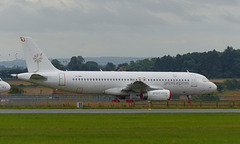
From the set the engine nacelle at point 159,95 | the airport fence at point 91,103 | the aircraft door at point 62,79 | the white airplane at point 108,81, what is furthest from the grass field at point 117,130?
the engine nacelle at point 159,95

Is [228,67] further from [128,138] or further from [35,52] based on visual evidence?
[128,138]

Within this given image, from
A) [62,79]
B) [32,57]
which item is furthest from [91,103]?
[32,57]

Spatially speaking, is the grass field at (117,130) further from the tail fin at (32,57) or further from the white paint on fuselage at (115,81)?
the tail fin at (32,57)

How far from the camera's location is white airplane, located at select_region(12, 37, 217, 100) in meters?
53.8

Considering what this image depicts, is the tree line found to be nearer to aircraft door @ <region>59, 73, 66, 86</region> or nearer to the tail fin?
aircraft door @ <region>59, 73, 66, 86</region>

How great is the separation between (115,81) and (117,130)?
29.9 m

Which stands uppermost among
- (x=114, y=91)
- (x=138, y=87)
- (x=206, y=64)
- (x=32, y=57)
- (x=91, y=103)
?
(x=206, y=64)

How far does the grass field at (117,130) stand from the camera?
22875 mm

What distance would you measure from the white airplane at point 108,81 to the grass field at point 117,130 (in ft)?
63.2

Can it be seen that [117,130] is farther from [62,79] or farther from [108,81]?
[108,81]

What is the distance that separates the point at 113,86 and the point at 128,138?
3326cm

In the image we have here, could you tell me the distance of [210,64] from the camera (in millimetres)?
159375

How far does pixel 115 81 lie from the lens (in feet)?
185

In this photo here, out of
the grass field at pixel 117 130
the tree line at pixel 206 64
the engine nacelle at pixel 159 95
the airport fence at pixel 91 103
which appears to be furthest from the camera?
the tree line at pixel 206 64
